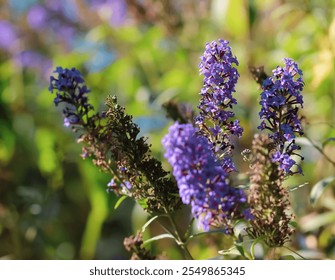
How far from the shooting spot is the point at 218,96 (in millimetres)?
762

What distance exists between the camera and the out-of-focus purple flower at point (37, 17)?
8.51 ft

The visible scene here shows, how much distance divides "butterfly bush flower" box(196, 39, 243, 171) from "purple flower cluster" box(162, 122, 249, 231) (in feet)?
0.29

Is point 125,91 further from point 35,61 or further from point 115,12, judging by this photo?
point 35,61

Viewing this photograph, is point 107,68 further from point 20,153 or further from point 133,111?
point 20,153

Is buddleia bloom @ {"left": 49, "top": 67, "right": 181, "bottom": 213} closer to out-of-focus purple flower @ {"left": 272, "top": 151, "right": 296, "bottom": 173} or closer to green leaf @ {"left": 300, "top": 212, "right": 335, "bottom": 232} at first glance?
out-of-focus purple flower @ {"left": 272, "top": 151, "right": 296, "bottom": 173}

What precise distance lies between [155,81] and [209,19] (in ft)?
0.97

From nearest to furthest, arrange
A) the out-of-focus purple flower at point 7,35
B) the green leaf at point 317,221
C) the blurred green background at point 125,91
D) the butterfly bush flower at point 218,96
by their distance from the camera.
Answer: the butterfly bush flower at point 218,96, the green leaf at point 317,221, the blurred green background at point 125,91, the out-of-focus purple flower at point 7,35

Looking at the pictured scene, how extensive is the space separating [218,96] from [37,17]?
2057mm

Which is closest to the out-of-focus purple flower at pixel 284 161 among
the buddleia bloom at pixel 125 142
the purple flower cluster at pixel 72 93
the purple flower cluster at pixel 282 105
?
the purple flower cluster at pixel 282 105

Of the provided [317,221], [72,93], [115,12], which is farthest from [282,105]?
[115,12]

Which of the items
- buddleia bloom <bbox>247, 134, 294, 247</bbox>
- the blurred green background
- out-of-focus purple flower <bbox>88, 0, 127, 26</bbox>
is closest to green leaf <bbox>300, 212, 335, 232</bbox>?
the blurred green background

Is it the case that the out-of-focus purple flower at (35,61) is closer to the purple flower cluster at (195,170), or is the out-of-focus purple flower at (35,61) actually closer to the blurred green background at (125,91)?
the blurred green background at (125,91)

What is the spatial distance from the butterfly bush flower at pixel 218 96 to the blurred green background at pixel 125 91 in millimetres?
621
